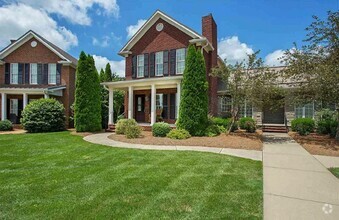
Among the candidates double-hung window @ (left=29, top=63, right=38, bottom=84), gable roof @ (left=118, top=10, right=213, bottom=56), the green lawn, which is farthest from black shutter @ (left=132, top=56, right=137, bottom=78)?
the green lawn

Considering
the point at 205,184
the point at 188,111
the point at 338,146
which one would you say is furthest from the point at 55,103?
the point at 338,146

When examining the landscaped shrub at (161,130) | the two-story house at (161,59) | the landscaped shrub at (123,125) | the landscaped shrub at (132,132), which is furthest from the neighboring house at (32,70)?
the landscaped shrub at (161,130)

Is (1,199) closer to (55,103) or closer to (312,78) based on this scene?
(312,78)

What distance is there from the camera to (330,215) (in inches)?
142

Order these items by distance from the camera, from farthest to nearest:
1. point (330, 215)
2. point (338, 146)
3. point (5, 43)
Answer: point (5, 43) < point (338, 146) < point (330, 215)

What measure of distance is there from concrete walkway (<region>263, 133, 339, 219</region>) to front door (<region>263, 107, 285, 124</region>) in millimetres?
12797

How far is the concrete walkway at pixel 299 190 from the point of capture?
12.1 feet

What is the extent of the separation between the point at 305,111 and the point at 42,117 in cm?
2082

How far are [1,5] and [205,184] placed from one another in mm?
15275

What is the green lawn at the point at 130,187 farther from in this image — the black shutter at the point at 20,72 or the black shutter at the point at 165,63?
the black shutter at the point at 20,72

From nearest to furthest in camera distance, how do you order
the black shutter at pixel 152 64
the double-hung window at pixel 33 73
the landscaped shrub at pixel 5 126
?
the landscaped shrub at pixel 5 126 < the black shutter at pixel 152 64 < the double-hung window at pixel 33 73

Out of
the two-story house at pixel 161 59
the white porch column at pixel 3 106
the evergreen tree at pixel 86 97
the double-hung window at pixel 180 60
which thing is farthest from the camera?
A: the white porch column at pixel 3 106

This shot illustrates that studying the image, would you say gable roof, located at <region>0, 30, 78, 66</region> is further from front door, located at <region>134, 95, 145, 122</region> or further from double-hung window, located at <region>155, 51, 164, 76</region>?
double-hung window, located at <region>155, 51, 164, 76</region>

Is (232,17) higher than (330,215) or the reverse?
higher
